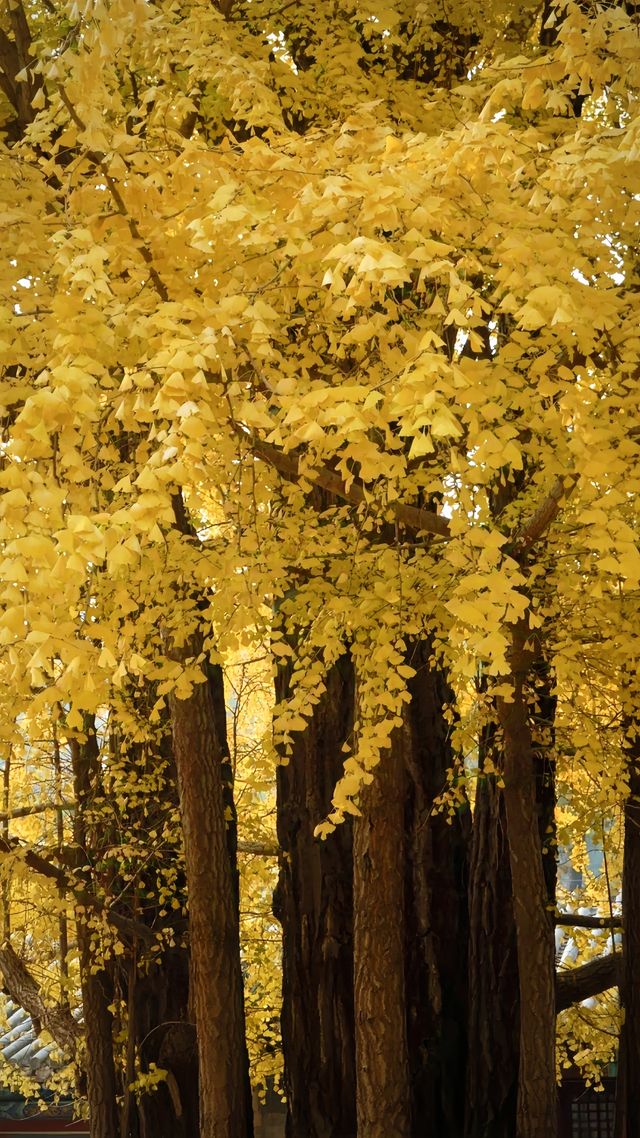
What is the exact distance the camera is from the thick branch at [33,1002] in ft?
37.1

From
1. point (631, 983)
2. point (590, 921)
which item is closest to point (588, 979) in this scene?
point (590, 921)

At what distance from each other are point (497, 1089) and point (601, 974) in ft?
6.68

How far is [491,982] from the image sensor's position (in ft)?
31.3

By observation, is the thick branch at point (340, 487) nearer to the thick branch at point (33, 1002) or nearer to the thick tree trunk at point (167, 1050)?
the thick tree trunk at point (167, 1050)

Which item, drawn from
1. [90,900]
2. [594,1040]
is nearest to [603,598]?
[90,900]

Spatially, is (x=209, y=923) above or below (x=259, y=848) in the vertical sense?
below


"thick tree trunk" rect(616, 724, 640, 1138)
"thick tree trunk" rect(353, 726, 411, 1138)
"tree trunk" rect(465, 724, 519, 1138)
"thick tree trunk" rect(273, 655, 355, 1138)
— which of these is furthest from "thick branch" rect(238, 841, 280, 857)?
"thick tree trunk" rect(353, 726, 411, 1138)

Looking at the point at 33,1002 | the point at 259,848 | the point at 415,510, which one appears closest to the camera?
the point at 415,510

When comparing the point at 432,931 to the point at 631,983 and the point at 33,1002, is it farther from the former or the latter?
the point at 33,1002

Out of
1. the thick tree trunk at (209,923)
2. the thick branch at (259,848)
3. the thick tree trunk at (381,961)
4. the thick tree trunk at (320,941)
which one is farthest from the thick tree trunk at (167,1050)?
the thick tree trunk at (381,961)

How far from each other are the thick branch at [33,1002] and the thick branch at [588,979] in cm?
447

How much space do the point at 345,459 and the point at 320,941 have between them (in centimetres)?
626

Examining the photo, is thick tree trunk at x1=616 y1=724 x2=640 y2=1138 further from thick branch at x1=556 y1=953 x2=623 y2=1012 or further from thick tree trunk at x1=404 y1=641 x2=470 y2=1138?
thick tree trunk at x1=404 y1=641 x2=470 y2=1138

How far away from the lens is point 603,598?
7125mm
